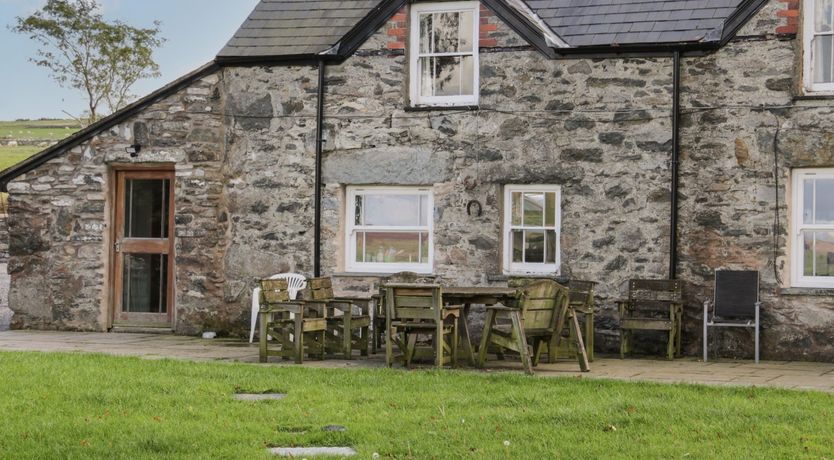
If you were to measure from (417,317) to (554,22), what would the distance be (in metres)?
4.94

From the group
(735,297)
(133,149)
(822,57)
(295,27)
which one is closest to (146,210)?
(133,149)

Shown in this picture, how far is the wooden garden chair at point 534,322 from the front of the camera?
1177 cm

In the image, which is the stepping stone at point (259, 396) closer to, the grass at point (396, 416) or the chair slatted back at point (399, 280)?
the grass at point (396, 416)

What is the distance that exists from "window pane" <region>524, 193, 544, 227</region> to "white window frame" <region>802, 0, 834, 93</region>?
131 inches

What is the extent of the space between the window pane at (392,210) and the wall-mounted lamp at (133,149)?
10.2 ft

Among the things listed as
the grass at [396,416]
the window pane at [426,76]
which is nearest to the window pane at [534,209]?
the window pane at [426,76]

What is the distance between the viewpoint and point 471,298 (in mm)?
12352

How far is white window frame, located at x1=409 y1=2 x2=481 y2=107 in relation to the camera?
1521 cm

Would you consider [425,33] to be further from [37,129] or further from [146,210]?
[37,129]

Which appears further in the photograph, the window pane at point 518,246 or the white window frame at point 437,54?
the white window frame at point 437,54

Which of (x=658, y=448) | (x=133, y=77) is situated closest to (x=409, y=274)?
(x=658, y=448)

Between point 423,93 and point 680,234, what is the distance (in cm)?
367

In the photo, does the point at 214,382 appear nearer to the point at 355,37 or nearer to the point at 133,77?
the point at 355,37

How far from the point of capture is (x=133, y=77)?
3812 centimetres
